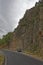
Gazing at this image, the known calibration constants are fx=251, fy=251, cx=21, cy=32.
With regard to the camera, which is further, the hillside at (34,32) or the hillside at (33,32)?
the hillside at (34,32)

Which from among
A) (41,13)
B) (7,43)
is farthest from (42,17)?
(7,43)

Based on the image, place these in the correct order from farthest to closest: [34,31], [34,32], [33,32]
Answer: [33,32] → [34,31] → [34,32]

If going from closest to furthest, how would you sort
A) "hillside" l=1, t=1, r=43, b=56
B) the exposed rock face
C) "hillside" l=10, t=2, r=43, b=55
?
"hillside" l=1, t=1, r=43, b=56, "hillside" l=10, t=2, r=43, b=55, the exposed rock face

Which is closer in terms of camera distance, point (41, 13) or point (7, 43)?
point (41, 13)

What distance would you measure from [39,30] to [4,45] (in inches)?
3798

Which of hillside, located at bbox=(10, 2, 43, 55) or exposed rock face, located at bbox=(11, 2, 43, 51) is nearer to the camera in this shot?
hillside, located at bbox=(10, 2, 43, 55)

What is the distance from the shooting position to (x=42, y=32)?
5762 centimetres

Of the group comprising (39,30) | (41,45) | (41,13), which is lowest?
(41,45)

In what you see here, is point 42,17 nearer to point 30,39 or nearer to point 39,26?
point 39,26

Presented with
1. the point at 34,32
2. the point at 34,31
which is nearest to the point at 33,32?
the point at 34,31

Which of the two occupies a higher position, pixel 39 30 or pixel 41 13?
pixel 41 13

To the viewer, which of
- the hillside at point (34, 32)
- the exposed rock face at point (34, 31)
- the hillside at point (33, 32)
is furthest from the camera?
the exposed rock face at point (34, 31)

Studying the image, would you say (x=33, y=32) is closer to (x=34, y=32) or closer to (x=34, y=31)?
→ (x=34, y=31)

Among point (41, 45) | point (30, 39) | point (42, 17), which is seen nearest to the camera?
point (41, 45)
